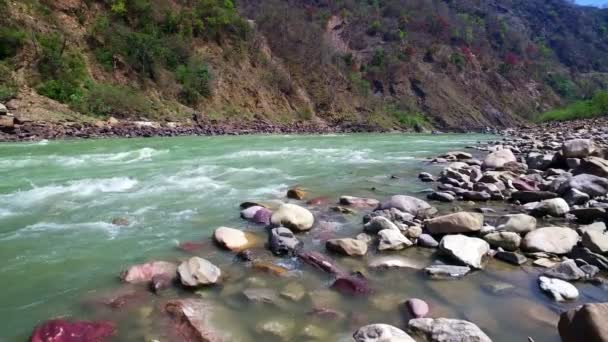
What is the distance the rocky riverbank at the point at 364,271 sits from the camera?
298 cm

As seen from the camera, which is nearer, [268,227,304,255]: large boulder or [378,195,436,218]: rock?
[268,227,304,255]: large boulder

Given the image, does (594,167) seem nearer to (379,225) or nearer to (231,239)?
(379,225)

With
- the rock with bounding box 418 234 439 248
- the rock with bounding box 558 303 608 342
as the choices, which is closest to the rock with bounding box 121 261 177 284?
the rock with bounding box 418 234 439 248

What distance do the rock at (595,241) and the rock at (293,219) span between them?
3034 mm

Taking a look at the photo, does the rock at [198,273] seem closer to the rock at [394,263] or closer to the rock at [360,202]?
the rock at [394,263]

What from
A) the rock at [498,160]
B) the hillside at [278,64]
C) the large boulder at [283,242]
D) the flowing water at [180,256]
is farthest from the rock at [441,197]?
the hillside at [278,64]

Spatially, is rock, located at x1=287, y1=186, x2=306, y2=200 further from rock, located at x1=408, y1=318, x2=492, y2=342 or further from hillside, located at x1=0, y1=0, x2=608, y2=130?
hillside, located at x1=0, y1=0, x2=608, y2=130

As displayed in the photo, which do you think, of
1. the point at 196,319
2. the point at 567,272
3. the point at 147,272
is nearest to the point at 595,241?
the point at 567,272

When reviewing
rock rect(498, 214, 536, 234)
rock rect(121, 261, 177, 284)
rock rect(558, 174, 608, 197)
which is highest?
rock rect(558, 174, 608, 197)

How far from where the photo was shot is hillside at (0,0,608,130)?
24.5 metres

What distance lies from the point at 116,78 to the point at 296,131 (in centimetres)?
1356

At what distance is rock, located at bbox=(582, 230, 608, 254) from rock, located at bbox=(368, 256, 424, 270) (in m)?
1.77

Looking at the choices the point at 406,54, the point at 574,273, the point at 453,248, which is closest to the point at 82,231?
the point at 453,248

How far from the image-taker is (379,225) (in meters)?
4.98
